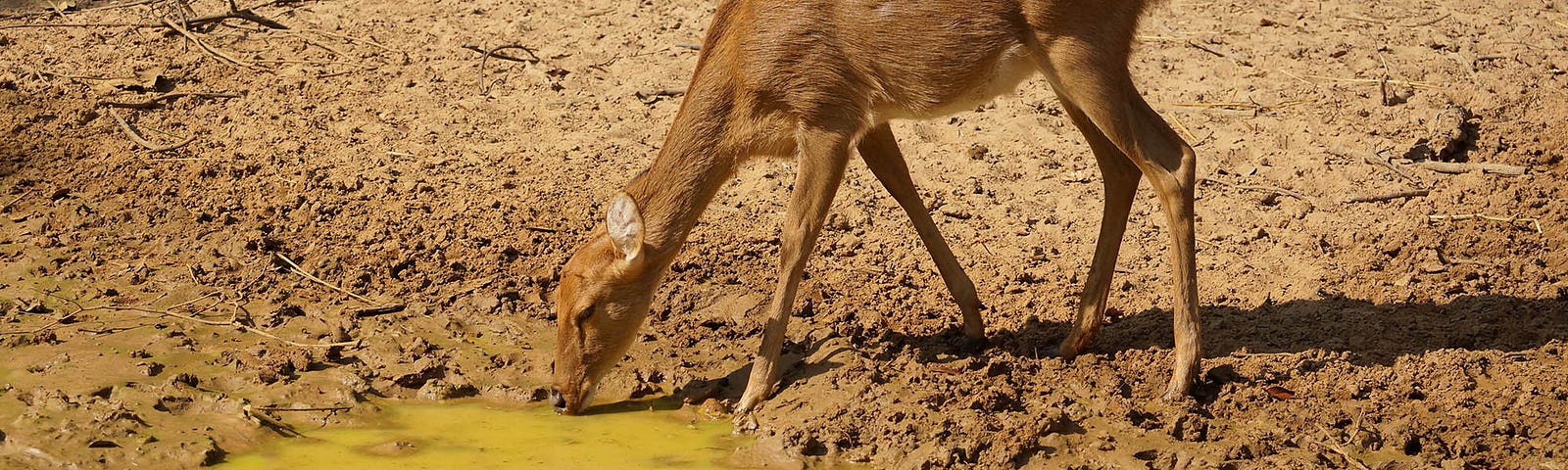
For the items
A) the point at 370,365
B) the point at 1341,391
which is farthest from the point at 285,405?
the point at 1341,391

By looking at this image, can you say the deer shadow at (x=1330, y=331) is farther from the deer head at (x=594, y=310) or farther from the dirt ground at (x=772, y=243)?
the deer head at (x=594, y=310)

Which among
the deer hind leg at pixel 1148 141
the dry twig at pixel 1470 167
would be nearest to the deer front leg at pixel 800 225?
the deer hind leg at pixel 1148 141

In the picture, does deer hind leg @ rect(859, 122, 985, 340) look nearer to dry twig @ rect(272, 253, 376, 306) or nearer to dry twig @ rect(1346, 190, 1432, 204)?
dry twig @ rect(1346, 190, 1432, 204)

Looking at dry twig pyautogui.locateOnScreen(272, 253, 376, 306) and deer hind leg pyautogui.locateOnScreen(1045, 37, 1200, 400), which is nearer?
deer hind leg pyautogui.locateOnScreen(1045, 37, 1200, 400)

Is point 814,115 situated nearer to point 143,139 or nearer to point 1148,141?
point 1148,141

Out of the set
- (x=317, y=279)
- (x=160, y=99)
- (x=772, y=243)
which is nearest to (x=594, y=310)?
(x=772, y=243)

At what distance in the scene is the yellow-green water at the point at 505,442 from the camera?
5.62 m

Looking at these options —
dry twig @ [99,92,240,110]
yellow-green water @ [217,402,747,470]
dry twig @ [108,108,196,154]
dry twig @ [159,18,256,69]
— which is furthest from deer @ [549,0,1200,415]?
dry twig @ [159,18,256,69]

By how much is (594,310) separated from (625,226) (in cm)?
46

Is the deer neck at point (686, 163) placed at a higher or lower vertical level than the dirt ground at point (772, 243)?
higher

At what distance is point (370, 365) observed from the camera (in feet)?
21.3

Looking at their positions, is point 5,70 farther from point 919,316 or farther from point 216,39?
point 919,316

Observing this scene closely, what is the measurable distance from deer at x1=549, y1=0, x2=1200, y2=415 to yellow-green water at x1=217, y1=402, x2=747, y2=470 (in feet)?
0.61

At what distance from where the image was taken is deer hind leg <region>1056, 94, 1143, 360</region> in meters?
6.41
